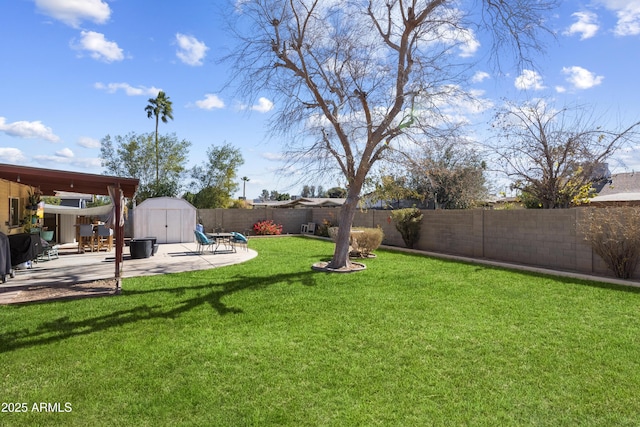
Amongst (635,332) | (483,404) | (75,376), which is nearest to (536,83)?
(635,332)

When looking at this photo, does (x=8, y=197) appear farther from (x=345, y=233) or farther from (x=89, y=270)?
(x=345, y=233)

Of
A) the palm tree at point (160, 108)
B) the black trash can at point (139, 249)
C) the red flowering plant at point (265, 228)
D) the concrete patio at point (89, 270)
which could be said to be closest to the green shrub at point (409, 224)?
the concrete patio at point (89, 270)

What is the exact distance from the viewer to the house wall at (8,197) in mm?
9891

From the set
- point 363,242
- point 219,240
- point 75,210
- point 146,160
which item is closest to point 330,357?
point 363,242

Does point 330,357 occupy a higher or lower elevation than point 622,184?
lower

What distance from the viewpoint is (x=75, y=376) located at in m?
3.77

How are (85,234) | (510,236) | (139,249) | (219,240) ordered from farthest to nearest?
(219,240), (85,234), (139,249), (510,236)

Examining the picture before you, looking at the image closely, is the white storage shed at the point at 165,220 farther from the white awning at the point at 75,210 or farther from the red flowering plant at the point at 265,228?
the red flowering plant at the point at 265,228

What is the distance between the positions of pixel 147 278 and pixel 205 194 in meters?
21.6

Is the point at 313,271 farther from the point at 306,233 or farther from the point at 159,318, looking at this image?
the point at 306,233

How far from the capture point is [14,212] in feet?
35.9

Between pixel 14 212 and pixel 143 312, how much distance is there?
7.85m

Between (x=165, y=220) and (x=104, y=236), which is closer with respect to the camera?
(x=104, y=236)

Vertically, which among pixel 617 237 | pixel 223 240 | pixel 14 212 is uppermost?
pixel 14 212
